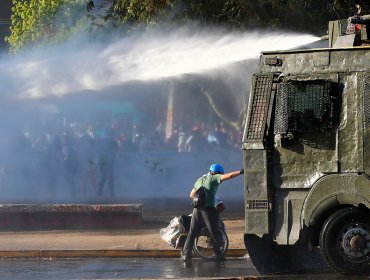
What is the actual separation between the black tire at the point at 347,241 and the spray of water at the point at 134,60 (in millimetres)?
5649

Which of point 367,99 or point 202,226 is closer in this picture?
point 367,99

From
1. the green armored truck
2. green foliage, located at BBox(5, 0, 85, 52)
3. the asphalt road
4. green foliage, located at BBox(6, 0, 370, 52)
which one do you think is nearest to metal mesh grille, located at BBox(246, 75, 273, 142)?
the green armored truck

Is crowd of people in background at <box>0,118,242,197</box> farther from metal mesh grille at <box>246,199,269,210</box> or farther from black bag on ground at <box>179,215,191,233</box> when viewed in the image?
metal mesh grille at <box>246,199,269,210</box>

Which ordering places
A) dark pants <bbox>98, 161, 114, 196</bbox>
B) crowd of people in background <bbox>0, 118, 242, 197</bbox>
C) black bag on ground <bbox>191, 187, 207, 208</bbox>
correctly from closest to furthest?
1. black bag on ground <bbox>191, 187, 207, 208</bbox>
2. dark pants <bbox>98, 161, 114, 196</bbox>
3. crowd of people in background <bbox>0, 118, 242, 197</bbox>

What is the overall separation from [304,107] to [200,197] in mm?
2984

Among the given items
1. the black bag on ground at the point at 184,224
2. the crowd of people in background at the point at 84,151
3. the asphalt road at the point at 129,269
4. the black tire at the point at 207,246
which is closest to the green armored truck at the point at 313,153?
the asphalt road at the point at 129,269

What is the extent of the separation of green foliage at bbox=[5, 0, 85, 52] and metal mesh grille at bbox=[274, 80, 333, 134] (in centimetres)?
1784

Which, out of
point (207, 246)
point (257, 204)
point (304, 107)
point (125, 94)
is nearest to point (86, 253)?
point (207, 246)

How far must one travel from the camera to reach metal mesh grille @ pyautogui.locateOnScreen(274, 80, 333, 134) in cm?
1159

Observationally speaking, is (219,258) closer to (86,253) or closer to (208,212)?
(208,212)

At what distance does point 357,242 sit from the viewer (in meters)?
11.6

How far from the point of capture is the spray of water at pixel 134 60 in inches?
714

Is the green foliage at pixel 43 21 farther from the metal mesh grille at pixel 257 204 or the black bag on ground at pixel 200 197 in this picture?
the metal mesh grille at pixel 257 204

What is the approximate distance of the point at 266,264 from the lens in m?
12.5
